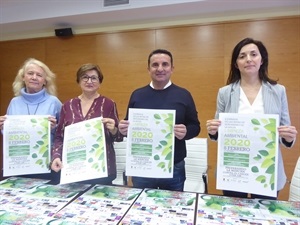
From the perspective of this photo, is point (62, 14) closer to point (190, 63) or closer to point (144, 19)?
point (144, 19)

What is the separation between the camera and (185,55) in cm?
318

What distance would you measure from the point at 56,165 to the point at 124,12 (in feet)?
7.63

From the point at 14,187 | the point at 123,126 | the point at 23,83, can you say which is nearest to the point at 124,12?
the point at 23,83

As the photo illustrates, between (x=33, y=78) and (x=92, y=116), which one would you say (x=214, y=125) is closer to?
(x=92, y=116)

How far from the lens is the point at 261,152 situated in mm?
1135

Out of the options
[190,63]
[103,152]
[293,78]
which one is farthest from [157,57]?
[293,78]

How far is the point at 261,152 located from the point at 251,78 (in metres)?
0.46

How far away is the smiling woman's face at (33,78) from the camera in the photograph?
1685 mm

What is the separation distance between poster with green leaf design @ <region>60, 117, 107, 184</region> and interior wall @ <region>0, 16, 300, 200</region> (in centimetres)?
209

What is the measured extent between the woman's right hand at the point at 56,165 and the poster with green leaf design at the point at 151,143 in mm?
414

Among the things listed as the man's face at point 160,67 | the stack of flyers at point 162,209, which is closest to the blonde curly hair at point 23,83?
the man's face at point 160,67

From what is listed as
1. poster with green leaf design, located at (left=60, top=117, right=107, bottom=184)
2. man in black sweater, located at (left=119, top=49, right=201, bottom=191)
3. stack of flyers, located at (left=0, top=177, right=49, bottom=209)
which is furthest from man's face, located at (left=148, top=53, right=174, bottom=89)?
stack of flyers, located at (left=0, top=177, right=49, bottom=209)

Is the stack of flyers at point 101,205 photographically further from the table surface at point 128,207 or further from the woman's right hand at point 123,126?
the woman's right hand at point 123,126

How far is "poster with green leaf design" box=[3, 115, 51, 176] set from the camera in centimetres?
141
